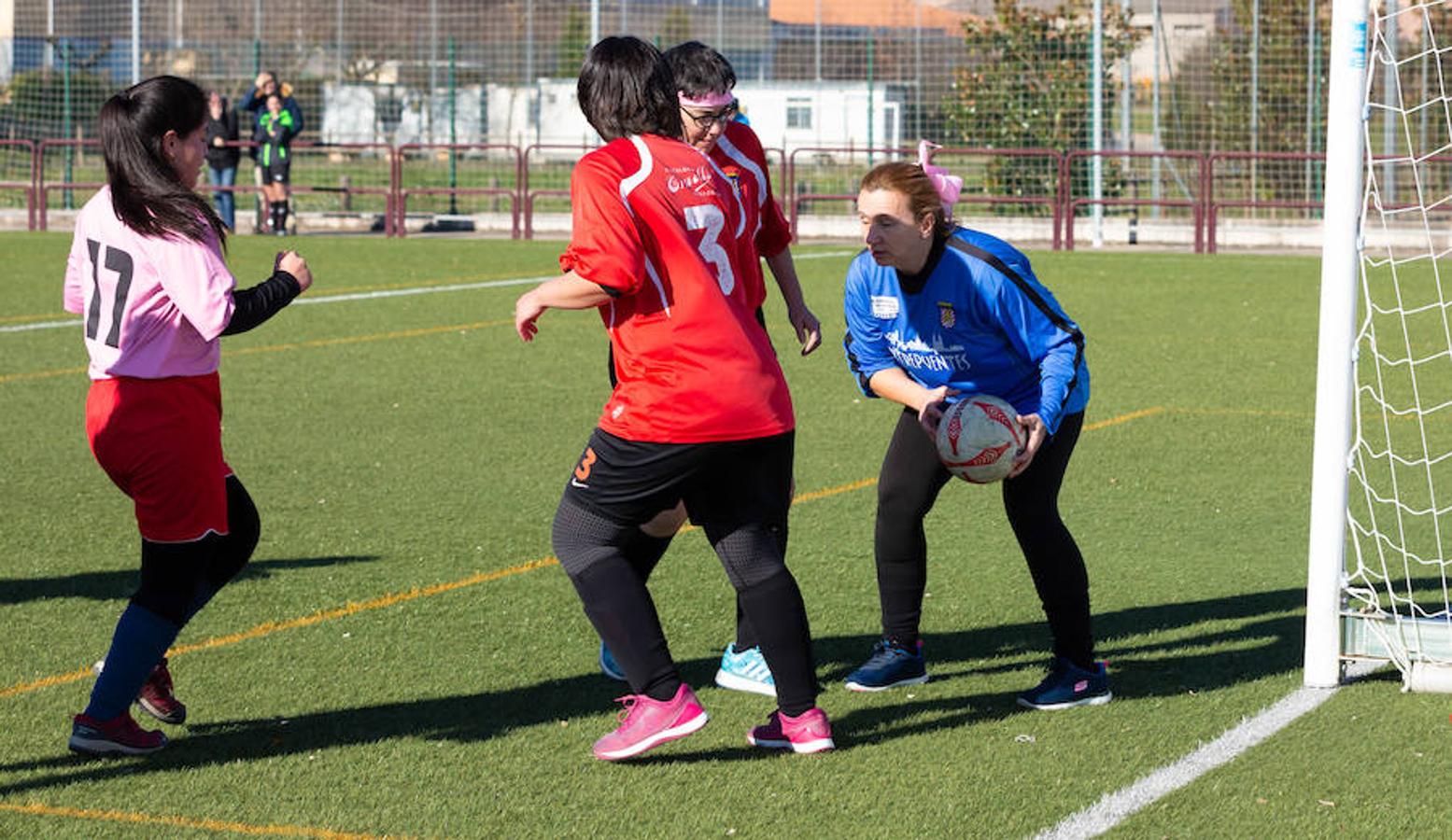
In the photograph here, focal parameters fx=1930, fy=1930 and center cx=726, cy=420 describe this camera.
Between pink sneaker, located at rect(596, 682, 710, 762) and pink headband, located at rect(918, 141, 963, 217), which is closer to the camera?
pink sneaker, located at rect(596, 682, 710, 762)

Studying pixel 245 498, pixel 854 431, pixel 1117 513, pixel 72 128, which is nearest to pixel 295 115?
pixel 72 128

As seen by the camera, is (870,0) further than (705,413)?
Yes

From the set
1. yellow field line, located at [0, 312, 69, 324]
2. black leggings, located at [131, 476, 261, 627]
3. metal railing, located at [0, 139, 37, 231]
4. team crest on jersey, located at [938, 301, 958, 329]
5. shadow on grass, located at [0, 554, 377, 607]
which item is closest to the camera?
black leggings, located at [131, 476, 261, 627]

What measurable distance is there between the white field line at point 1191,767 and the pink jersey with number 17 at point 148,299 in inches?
90.8

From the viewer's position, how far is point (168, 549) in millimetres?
4820

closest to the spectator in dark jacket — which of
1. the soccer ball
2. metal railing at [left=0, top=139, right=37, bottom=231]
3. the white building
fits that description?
metal railing at [left=0, top=139, right=37, bottom=231]

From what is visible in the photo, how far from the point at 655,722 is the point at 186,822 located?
1129 mm

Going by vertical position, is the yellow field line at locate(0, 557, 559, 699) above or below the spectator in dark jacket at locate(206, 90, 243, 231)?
below

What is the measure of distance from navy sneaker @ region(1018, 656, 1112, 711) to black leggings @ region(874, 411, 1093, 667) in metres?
0.04

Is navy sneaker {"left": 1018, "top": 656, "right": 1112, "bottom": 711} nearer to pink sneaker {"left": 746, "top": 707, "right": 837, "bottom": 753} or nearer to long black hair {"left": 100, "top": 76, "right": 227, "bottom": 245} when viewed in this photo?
pink sneaker {"left": 746, "top": 707, "right": 837, "bottom": 753}

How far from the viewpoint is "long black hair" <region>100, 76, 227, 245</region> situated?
4617 mm

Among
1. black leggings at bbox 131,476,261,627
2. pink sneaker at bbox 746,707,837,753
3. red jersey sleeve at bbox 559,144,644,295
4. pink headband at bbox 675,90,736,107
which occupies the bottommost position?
pink sneaker at bbox 746,707,837,753

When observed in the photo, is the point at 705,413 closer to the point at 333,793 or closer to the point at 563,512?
the point at 563,512

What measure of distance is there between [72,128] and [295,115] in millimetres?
8251
